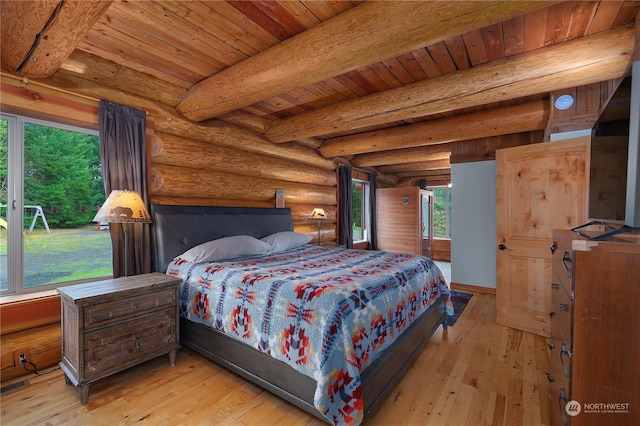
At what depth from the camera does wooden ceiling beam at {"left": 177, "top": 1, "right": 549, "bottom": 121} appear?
1585 millimetres

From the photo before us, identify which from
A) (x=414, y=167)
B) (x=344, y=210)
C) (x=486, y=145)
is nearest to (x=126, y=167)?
(x=344, y=210)

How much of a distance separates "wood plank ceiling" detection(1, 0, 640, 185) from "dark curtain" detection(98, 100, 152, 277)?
33 centimetres

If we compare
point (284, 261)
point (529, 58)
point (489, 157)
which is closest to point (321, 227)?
point (284, 261)

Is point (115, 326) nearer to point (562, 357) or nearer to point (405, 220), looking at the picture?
Result: point (562, 357)

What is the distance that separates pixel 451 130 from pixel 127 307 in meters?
4.29

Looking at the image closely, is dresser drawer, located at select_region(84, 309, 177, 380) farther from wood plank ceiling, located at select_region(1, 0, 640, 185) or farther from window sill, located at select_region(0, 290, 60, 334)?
wood plank ceiling, located at select_region(1, 0, 640, 185)

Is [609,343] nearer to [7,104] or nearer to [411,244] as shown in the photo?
[7,104]

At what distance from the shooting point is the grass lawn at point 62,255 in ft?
7.92

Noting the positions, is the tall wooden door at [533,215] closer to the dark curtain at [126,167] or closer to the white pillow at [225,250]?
the white pillow at [225,250]

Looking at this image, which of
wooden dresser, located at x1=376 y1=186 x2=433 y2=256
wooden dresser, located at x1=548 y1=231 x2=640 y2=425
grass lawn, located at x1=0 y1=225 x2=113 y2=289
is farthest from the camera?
wooden dresser, located at x1=376 y1=186 x2=433 y2=256

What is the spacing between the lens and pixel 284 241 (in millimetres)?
3600

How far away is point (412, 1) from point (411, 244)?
241 inches

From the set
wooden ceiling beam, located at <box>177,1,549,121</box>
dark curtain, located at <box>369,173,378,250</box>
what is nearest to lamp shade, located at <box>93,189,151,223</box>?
wooden ceiling beam, located at <box>177,1,549,121</box>

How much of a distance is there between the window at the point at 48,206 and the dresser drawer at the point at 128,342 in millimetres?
1016
